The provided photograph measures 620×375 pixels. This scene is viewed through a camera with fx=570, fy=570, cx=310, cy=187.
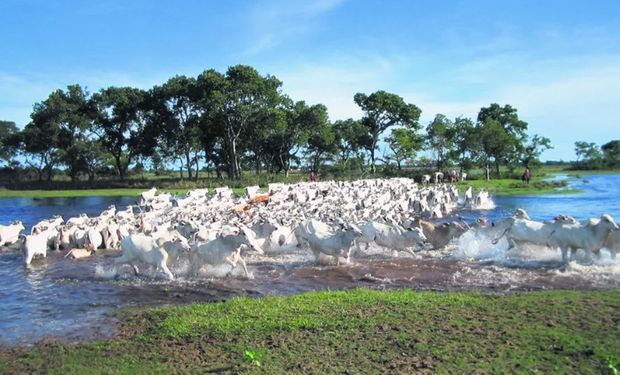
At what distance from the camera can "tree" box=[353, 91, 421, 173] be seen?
71.6 m

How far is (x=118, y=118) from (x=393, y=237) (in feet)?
194

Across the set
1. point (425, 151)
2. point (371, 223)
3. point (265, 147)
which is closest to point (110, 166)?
point (265, 147)

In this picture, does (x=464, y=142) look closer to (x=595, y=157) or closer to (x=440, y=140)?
(x=440, y=140)

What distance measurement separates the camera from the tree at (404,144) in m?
69.7

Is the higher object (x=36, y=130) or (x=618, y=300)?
(x=36, y=130)

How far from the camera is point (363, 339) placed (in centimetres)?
823

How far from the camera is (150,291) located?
12672 mm

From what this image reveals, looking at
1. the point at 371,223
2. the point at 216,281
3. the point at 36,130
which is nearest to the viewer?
the point at 216,281

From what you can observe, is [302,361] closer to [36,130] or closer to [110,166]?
[36,130]

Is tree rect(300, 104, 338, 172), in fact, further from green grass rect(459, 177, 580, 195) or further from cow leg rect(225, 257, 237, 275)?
cow leg rect(225, 257, 237, 275)

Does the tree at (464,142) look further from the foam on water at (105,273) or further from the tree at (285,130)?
the foam on water at (105,273)

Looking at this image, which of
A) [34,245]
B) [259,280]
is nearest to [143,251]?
[259,280]

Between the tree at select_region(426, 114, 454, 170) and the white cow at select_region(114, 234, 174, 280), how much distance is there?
56758mm

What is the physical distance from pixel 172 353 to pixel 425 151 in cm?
6518
